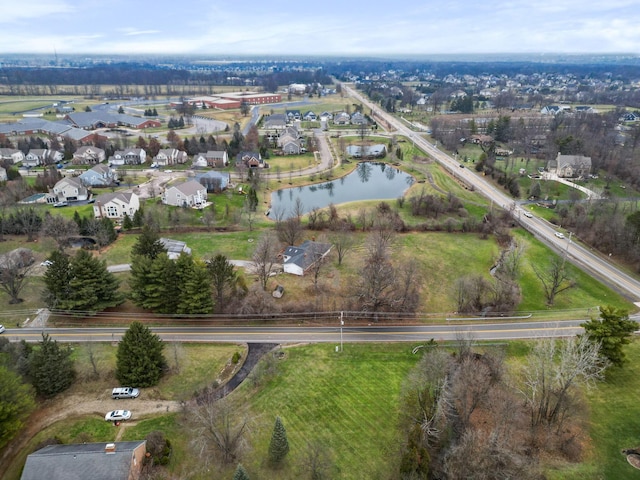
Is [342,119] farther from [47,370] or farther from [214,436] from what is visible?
[214,436]

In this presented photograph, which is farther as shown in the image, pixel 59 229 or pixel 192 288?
pixel 59 229

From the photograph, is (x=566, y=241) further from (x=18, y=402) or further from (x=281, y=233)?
(x=18, y=402)

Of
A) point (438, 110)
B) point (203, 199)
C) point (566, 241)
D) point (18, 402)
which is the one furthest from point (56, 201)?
point (438, 110)

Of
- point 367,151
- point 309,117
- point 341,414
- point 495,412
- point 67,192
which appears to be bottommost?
point 341,414

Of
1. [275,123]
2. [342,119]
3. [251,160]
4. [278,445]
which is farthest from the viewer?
[342,119]

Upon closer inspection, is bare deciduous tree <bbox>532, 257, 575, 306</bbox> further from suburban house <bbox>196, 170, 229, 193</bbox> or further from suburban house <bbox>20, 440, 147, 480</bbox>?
suburban house <bbox>196, 170, 229, 193</bbox>

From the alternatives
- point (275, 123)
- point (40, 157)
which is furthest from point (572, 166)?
point (40, 157)

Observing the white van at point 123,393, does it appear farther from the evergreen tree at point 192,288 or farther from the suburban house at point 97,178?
the suburban house at point 97,178

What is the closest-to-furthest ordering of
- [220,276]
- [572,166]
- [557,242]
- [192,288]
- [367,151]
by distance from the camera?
[192,288], [220,276], [557,242], [572,166], [367,151]

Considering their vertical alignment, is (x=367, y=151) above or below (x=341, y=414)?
above
